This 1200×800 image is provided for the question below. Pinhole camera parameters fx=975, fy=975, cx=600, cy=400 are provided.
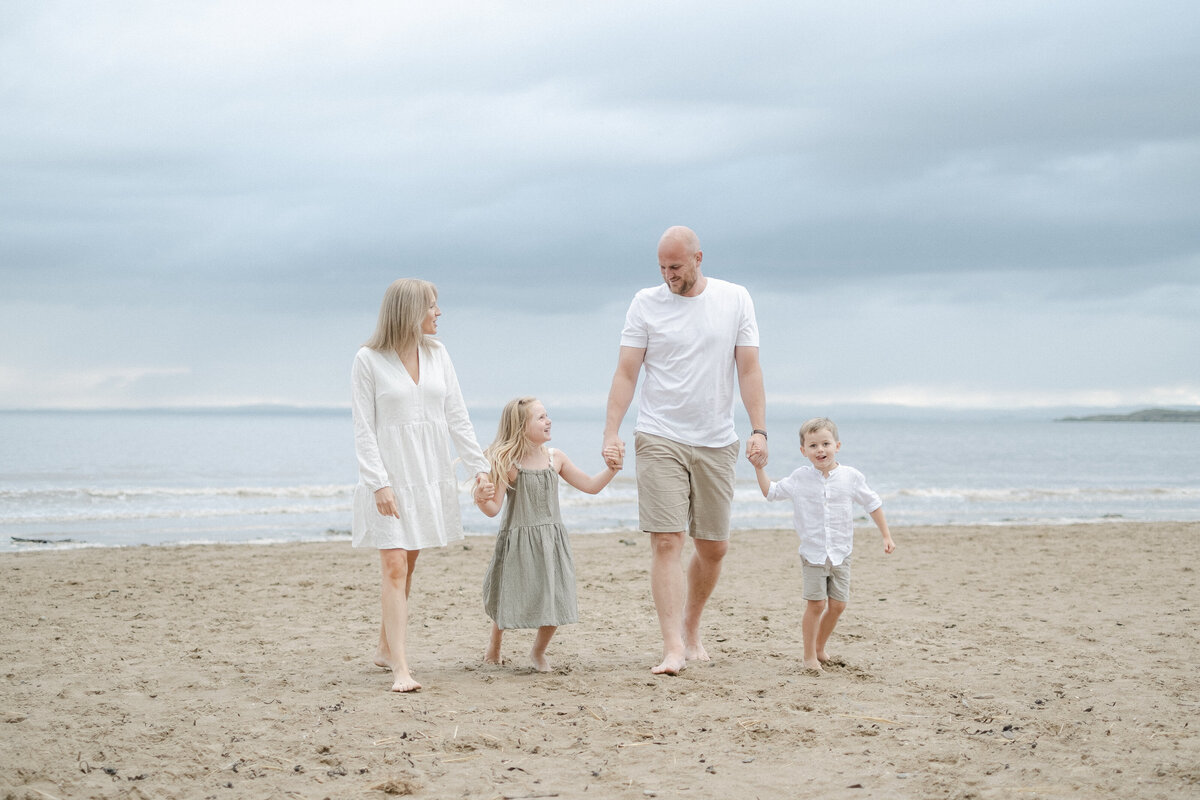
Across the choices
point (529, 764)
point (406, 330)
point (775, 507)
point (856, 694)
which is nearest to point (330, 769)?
point (529, 764)

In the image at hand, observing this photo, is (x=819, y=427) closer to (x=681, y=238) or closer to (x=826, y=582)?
(x=826, y=582)

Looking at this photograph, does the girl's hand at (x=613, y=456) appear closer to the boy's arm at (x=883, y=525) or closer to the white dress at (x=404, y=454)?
the white dress at (x=404, y=454)

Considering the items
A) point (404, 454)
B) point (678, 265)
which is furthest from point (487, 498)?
point (678, 265)

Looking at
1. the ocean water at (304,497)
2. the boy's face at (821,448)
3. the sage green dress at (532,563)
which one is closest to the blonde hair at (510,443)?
the sage green dress at (532,563)

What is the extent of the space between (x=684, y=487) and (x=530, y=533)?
2.88 ft

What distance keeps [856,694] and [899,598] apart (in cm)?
357

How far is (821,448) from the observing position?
522 centimetres

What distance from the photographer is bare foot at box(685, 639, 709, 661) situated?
5.64 m

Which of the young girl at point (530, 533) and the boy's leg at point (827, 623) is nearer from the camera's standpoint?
the young girl at point (530, 533)

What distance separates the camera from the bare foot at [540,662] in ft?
17.7

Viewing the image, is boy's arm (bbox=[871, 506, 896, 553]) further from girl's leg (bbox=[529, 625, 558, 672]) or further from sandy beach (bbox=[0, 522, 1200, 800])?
girl's leg (bbox=[529, 625, 558, 672])

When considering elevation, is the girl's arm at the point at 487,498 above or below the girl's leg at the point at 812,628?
above

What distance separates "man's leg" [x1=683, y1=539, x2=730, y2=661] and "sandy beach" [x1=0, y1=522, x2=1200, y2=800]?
161 millimetres

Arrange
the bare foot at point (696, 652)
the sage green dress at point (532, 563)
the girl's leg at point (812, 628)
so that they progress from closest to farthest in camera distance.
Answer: the sage green dress at point (532, 563)
the girl's leg at point (812, 628)
the bare foot at point (696, 652)
